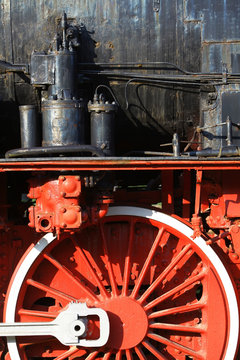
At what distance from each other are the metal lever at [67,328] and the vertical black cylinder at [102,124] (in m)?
1.12

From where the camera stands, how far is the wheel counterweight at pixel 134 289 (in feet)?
10.3

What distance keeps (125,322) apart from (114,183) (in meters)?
0.99

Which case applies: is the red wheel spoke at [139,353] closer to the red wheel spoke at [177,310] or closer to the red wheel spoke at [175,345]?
the red wheel spoke at [175,345]

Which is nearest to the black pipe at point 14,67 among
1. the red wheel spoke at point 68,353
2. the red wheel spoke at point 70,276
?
the red wheel spoke at point 70,276

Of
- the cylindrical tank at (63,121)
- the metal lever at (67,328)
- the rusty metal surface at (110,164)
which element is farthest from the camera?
the metal lever at (67,328)

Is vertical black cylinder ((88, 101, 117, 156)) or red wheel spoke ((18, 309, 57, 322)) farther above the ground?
vertical black cylinder ((88, 101, 117, 156))

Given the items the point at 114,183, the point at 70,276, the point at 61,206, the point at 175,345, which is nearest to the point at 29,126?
the point at 61,206

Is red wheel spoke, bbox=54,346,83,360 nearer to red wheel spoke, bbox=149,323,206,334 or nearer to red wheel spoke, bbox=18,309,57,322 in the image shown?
red wheel spoke, bbox=18,309,57,322

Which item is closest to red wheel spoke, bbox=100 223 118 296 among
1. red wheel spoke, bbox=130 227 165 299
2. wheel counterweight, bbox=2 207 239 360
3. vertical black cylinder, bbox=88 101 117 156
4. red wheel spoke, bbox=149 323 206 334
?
wheel counterweight, bbox=2 207 239 360

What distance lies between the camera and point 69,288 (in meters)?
3.36

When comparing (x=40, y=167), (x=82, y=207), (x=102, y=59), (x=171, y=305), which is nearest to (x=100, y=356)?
(x=171, y=305)

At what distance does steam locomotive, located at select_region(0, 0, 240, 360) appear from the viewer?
2.97m

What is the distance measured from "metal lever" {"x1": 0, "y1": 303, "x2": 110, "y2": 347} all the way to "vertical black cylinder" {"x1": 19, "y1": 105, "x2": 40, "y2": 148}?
3.87 feet

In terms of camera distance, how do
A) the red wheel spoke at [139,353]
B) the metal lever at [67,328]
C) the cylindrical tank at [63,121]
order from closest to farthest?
the cylindrical tank at [63,121]
the metal lever at [67,328]
the red wheel spoke at [139,353]
